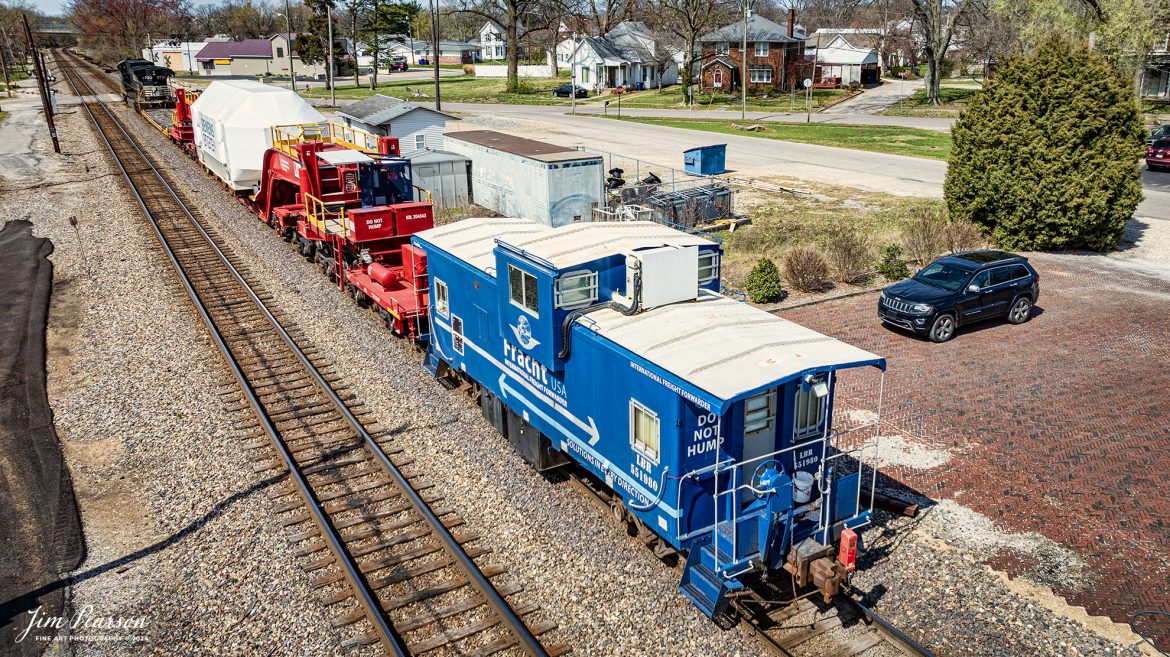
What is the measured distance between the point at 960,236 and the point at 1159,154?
2400cm

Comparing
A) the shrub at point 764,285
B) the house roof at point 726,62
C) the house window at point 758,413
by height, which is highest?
the house roof at point 726,62

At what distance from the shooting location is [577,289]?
463 inches

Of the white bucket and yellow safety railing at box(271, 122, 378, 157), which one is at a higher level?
yellow safety railing at box(271, 122, 378, 157)

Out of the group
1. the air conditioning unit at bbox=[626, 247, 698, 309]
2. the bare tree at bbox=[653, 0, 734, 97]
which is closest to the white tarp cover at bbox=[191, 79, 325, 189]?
the air conditioning unit at bbox=[626, 247, 698, 309]

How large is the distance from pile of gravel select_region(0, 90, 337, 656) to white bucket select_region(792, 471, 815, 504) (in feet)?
19.9

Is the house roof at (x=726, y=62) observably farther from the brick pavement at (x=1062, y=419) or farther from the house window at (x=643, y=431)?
the house window at (x=643, y=431)

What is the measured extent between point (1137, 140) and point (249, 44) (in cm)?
11868

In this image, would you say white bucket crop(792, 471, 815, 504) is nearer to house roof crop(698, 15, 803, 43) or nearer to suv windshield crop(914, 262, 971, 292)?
suv windshield crop(914, 262, 971, 292)

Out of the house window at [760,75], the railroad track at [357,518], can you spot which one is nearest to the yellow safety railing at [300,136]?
the railroad track at [357,518]

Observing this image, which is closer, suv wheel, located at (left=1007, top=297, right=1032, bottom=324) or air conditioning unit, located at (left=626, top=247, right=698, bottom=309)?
air conditioning unit, located at (left=626, top=247, right=698, bottom=309)

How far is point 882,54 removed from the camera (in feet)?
345

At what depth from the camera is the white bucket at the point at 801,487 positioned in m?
10.3

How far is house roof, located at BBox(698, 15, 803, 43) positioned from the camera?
80562 millimetres

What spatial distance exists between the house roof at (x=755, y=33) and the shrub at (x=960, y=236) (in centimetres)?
5872
